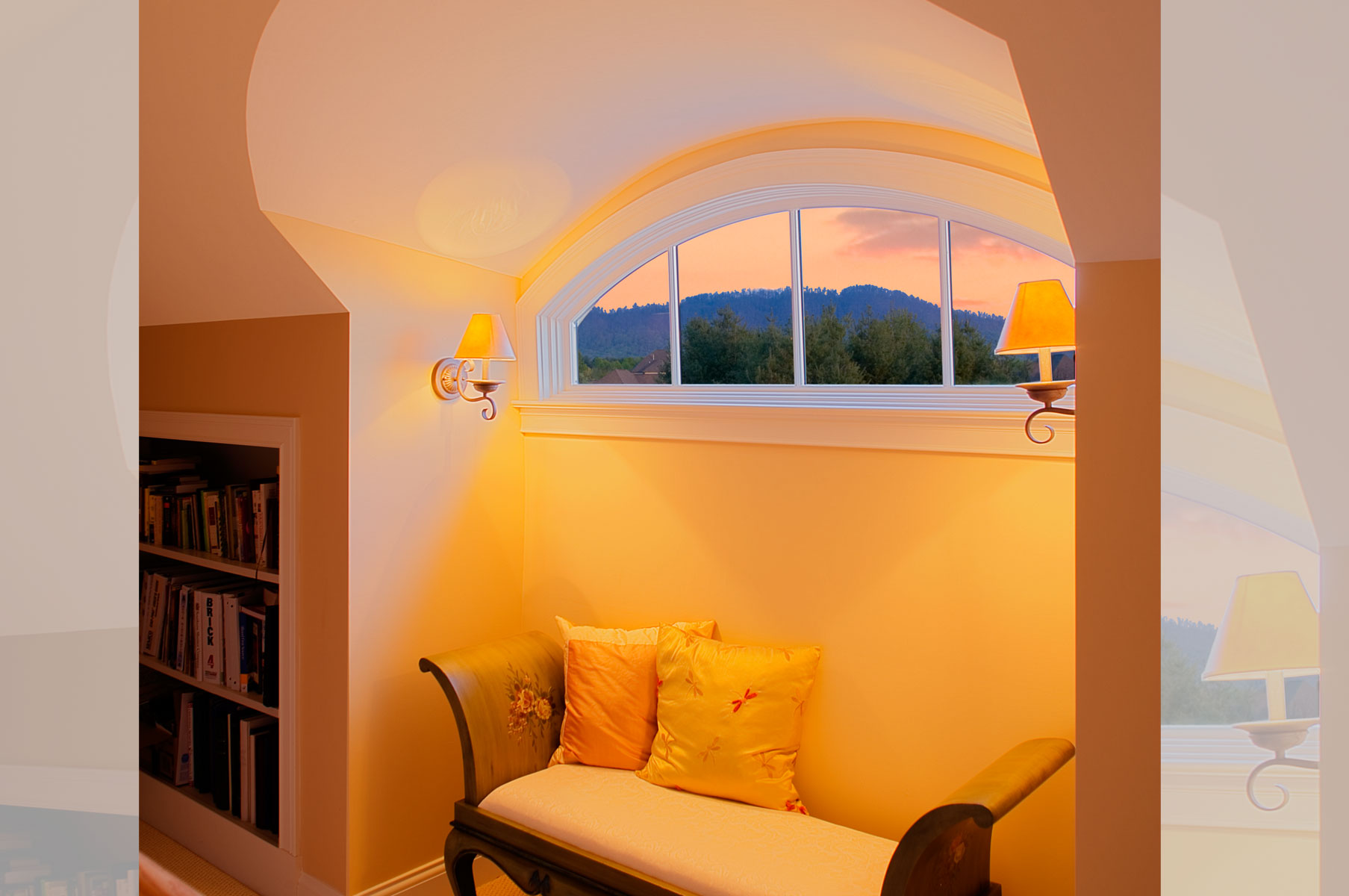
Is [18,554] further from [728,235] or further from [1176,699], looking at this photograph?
[728,235]

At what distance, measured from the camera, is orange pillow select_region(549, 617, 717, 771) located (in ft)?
8.84

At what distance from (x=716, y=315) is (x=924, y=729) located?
4.71 ft

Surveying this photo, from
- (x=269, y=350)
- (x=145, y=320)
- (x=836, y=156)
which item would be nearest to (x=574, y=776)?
(x=269, y=350)

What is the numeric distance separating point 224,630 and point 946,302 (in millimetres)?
2799

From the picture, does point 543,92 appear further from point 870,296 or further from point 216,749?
point 216,749

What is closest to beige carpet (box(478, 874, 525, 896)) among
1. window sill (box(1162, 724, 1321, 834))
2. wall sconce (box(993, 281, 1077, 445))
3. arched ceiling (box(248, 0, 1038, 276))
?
arched ceiling (box(248, 0, 1038, 276))

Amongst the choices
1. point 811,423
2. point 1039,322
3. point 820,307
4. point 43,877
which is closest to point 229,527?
point 811,423

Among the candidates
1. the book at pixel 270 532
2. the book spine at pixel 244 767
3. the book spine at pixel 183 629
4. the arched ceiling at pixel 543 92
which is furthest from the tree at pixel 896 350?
the book spine at pixel 183 629

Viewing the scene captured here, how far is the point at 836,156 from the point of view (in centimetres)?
249

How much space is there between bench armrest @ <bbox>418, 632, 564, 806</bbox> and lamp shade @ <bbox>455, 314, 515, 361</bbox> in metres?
0.94

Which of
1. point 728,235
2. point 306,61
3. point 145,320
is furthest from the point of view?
point 145,320

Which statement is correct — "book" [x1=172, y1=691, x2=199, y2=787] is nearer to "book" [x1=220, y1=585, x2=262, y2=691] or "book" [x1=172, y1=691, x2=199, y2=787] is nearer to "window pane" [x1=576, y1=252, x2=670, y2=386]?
"book" [x1=220, y1=585, x2=262, y2=691]

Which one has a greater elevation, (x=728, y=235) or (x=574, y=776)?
(x=728, y=235)

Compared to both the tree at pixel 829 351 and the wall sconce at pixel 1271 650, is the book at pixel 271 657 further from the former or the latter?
the wall sconce at pixel 1271 650
